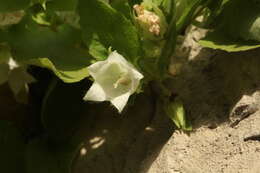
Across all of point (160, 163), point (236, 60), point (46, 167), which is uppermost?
point (236, 60)

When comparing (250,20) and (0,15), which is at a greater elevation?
(250,20)

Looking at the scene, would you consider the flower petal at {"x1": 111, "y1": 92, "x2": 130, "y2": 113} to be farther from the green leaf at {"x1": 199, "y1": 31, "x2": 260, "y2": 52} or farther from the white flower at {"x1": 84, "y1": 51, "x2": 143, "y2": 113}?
the green leaf at {"x1": 199, "y1": 31, "x2": 260, "y2": 52}

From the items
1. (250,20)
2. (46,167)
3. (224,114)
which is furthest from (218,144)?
(46,167)

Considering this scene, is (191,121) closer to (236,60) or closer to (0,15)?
(236,60)

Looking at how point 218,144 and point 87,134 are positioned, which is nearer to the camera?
point 218,144

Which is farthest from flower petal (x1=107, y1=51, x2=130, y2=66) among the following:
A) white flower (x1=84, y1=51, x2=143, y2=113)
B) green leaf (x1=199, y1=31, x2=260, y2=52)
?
green leaf (x1=199, y1=31, x2=260, y2=52)

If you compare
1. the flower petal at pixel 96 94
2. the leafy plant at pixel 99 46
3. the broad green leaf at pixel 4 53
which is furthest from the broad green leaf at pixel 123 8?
the broad green leaf at pixel 4 53

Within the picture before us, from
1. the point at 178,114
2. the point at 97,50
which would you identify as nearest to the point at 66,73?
the point at 97,50
